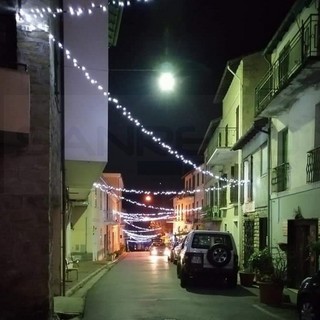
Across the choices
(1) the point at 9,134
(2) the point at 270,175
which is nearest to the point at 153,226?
(2) the point at 270,175

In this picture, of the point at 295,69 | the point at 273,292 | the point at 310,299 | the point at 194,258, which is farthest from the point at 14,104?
the point at 194,258

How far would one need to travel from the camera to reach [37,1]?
9734mm

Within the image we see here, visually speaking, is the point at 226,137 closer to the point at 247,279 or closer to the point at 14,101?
the point at 247,279

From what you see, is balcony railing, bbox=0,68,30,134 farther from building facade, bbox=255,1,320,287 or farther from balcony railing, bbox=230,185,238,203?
balcony railing, bbox=230,185,238,203

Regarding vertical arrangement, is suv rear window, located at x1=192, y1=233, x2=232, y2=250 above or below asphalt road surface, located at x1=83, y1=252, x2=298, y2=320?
above

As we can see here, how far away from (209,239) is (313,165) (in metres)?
4.83

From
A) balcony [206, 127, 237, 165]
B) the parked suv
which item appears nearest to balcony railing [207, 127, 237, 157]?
balcony [206, 127, 237, 165]

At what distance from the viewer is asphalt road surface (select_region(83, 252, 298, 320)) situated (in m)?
11.2

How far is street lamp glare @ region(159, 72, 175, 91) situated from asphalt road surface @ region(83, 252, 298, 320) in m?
5.13

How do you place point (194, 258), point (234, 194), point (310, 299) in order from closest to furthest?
point (310, 299)
point (194, 258)
point (234, 194)

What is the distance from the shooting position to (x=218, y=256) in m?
16.9

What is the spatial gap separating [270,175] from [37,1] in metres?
11.6

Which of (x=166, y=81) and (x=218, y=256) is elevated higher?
(x=166, y=81)

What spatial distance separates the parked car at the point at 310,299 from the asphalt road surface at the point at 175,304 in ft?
4.31
